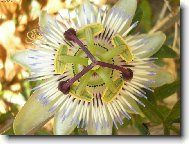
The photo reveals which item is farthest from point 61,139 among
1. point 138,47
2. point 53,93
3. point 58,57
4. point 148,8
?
Answer: point 148,8

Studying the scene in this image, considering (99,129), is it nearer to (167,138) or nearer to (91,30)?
(167,138)

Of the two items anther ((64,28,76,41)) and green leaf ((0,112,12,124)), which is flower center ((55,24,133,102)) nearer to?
anther ((64,28,76,41))

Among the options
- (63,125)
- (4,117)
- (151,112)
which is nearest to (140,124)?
(151,112)

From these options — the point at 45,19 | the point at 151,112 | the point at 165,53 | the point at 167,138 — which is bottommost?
the point at 167,138

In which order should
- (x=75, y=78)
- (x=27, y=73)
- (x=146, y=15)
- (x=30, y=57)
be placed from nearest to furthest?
(x=75, y=78), (x=30, y=57), (x=27, y=73), (x=146, y=15)

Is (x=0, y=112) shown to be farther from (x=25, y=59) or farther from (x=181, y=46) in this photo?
(x=181, y=46)

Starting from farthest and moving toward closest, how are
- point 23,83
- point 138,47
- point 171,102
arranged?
point 171,102, point 23,83, point 138,47
